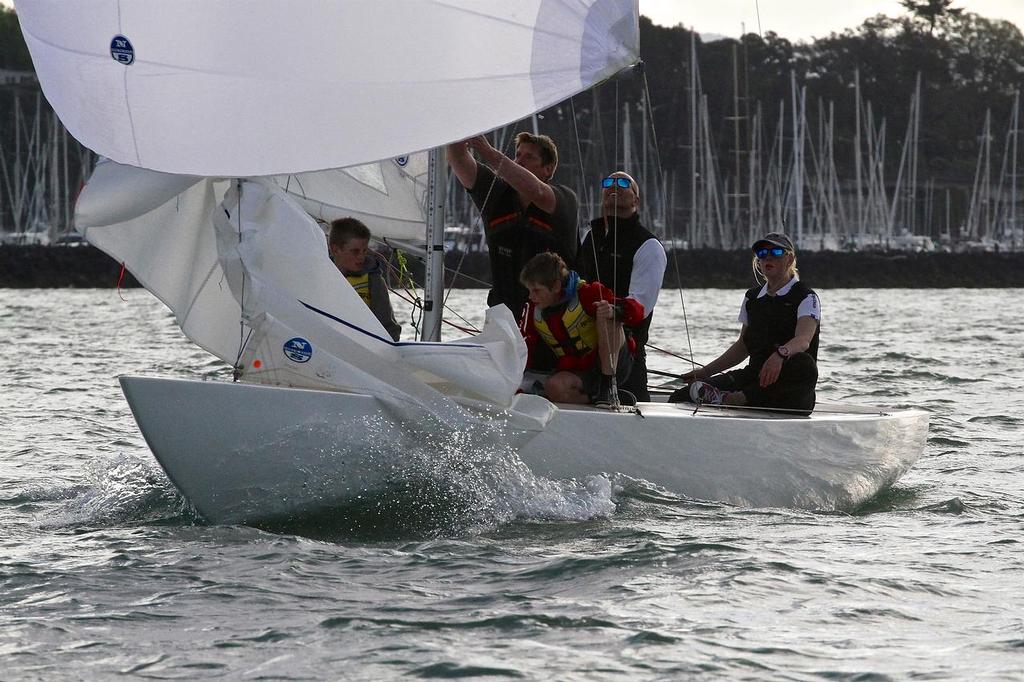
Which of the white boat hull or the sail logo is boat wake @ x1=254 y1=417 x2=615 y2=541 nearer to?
the white boat hull

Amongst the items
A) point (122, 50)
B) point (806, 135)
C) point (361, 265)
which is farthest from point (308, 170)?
point (806, 135)

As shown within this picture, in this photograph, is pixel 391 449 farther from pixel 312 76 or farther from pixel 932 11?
pixel 932 11

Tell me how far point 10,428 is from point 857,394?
6573 mm

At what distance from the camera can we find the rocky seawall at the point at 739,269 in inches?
1564

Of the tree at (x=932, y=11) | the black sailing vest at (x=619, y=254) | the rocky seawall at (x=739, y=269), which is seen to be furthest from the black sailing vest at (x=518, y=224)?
the tree at (x=932, y=11)

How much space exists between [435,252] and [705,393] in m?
1.40

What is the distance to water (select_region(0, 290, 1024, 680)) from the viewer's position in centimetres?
395

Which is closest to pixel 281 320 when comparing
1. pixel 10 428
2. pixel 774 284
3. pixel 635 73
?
pixel 635 73

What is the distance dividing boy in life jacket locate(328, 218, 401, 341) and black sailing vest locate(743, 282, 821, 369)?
4.90ft

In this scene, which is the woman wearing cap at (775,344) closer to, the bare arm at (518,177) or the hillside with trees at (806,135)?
the bare arm at (518,177)

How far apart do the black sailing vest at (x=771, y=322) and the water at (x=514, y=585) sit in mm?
730

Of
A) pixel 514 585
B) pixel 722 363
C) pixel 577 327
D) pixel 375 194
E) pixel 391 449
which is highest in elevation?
pixel 375 194

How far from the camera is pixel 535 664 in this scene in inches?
153

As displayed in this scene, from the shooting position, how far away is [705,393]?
21.1 feet
